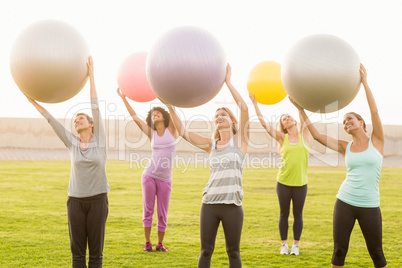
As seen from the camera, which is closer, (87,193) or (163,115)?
(87,193)

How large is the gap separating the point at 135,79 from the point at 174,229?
3095 mm

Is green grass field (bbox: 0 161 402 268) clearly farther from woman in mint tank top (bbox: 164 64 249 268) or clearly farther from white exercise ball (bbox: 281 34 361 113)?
white exercise ball (bbox: 281 34 361 113)

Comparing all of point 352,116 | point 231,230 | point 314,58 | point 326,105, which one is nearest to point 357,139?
point 352,116

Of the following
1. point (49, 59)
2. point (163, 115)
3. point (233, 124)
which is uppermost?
point (49, 59)

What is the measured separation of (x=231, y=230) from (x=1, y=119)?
2432 cm

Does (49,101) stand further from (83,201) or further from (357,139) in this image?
(357,139)

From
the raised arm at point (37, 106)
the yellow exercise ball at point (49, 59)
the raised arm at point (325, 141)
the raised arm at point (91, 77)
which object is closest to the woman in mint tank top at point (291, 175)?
the raised arm at point (325, 141)

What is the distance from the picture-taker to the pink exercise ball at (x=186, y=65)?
11.1ft

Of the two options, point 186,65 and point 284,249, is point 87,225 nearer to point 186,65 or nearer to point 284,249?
point 186,65

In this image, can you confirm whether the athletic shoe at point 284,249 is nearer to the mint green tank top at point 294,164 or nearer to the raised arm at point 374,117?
the mint green tank top at point 294,164

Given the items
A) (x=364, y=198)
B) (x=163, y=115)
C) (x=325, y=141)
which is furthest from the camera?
(x=163, y=115)

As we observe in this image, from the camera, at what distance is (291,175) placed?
5371 millimetres

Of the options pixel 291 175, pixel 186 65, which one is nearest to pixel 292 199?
pixel 291 175

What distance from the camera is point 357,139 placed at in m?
4.00
